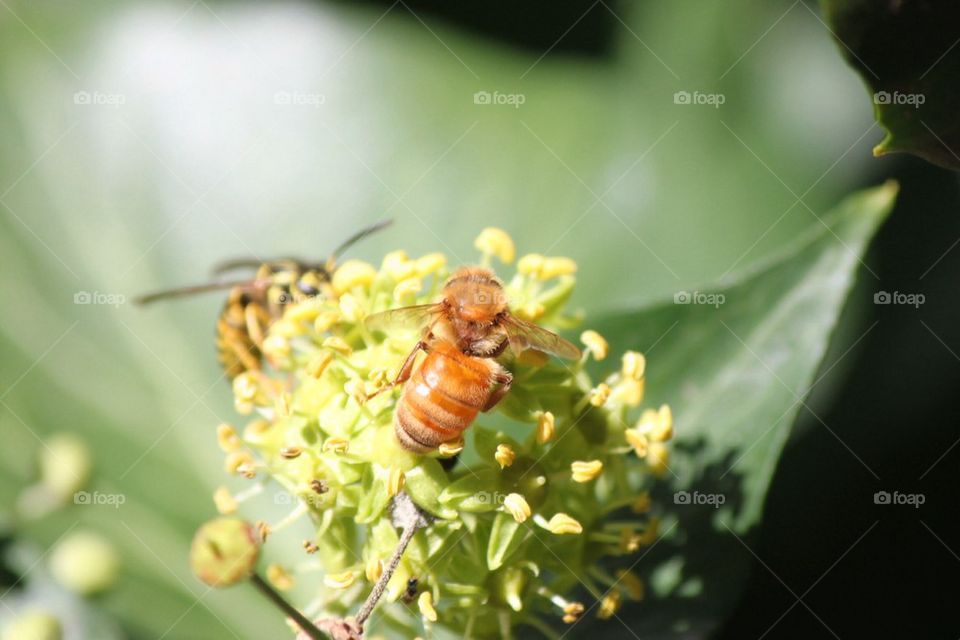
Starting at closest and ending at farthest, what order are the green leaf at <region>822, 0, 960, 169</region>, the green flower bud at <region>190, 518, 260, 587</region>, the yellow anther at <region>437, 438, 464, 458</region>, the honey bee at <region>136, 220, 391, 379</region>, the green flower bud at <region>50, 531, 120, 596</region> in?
the green flower bud at <region>190, 518, 260, 587</region>, the green leaf at <region>822, 0, 960, 169</region>, the yellow anther at <region>437, 438, 464, 458</region>, the honey bee at <region>136, 220, 391, 379</region>, the green flower bud at <region>50, 531, 120, 596</region>

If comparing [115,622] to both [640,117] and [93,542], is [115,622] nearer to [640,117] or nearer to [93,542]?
[93,542]

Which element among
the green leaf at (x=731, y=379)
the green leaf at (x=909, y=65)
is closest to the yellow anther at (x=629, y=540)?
the green leaf at (x=731, y=379)

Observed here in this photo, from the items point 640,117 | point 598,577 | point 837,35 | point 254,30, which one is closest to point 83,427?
point 254,30

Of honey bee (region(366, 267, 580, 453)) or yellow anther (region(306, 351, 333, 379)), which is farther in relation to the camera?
yellow anther (region(306, 351, 333, 379))

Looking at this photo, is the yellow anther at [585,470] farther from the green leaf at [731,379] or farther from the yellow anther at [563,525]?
the green leaf at [731,379]

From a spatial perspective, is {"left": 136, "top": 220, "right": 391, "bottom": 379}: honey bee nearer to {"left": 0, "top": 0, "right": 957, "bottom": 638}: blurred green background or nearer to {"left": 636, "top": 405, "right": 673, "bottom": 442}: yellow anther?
{"left": 0, "top": 0, "right": 957, "bottom": 638}: blurred green background

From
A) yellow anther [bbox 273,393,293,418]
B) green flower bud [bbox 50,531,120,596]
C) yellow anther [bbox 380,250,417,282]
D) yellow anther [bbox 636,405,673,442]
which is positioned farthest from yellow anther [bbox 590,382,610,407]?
green flower bud [bbox 50,531,120,596]
